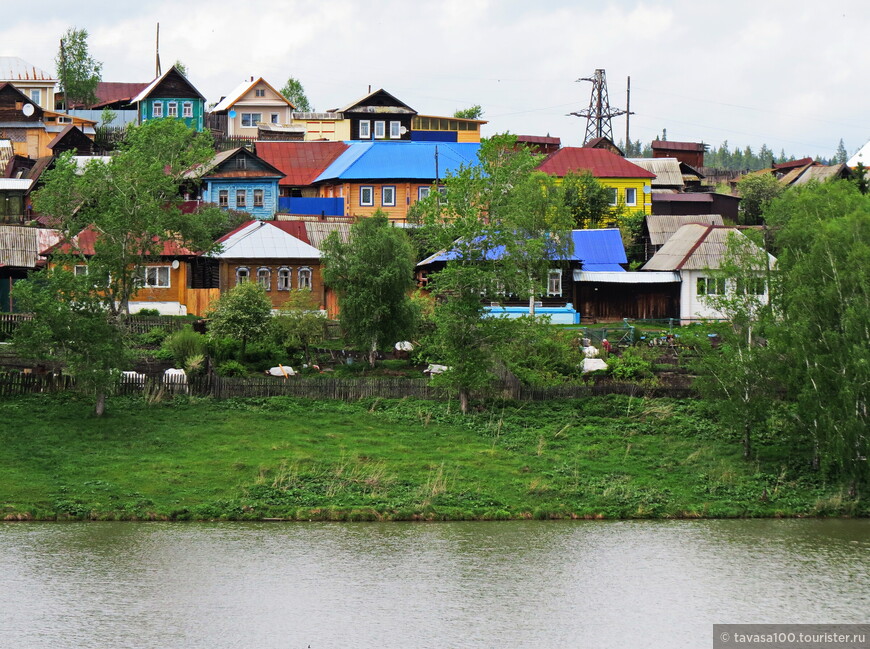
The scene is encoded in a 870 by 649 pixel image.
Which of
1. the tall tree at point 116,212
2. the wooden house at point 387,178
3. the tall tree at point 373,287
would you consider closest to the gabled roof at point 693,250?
the wooden house at point 387,178

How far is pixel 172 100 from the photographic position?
90.9 m

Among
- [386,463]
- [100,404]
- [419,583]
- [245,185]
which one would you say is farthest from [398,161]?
[419,583]

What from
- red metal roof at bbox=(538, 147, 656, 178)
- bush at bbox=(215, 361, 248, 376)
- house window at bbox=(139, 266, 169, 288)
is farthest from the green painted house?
bush at bbox=(215, 361, 248, 376)

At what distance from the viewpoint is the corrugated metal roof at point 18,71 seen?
9806cm

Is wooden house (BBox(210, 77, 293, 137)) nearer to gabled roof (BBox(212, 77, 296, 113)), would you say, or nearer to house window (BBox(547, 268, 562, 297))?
gabled roof (BBox(212, 77, 296, 113))

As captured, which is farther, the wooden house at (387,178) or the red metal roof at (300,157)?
the red metal roof at (300,157)

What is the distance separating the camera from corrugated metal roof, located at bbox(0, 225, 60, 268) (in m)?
54.9

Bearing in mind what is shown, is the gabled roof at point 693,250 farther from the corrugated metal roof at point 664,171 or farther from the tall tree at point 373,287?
the corrugated metal roof at point 664,171

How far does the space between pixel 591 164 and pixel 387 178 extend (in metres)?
14.7

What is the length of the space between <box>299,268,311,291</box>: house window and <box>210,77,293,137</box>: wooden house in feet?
157

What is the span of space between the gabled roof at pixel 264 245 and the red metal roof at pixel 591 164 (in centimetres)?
2536

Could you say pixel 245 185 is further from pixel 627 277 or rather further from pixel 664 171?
pixel 664 171

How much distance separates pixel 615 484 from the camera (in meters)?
35.2

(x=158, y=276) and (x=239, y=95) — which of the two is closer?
(x=158, y=276)
